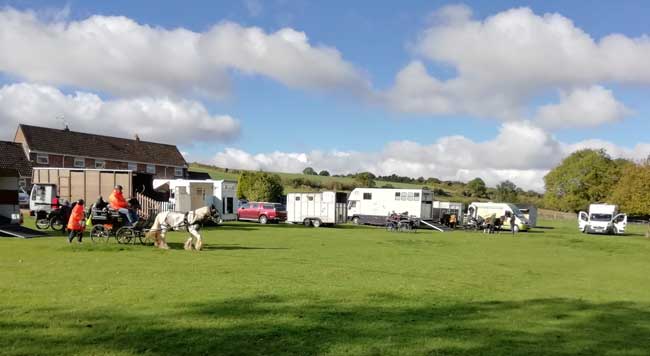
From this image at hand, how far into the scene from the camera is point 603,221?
43000 millimetres

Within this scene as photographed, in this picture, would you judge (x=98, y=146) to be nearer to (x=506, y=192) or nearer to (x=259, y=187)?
(x=259, y=187)

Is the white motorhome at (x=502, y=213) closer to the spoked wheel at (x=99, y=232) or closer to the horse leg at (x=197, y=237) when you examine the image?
the horse leg at (x=197, y=237)

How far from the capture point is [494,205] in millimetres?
47250

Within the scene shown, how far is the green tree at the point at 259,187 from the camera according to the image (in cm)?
6291

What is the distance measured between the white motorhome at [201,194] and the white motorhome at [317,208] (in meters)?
5.43

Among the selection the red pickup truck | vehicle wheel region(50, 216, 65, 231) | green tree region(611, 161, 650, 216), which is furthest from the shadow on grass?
green tree region(611, 161, 650, 216)

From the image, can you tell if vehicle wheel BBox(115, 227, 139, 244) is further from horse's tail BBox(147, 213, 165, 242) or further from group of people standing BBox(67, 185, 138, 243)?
horse's tail BBox(147, 213, 165, 242)

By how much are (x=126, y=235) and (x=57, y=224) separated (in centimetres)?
888

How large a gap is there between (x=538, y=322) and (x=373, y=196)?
115ft

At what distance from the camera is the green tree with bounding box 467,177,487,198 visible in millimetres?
104150

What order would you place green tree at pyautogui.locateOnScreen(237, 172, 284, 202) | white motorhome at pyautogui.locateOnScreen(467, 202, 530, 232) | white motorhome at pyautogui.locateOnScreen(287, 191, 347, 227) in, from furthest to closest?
1. green tree at pyautogui.locateOnScreen(237, 172, 284, 202)
2. white motorhome at pyautogui.locateOnScreen(467, 202, 530, 232)
3. white motorhome at pyautogui.locateOnScreen(287, 191, 347, 227)

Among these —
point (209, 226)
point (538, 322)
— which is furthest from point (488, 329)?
point (209, 226)

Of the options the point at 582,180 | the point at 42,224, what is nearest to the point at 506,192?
the point at 582,180

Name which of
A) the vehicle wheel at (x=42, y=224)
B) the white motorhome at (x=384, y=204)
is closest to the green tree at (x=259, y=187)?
the white motorhome at (x=384, y=204)
